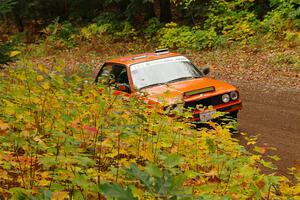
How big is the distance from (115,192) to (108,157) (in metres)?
2.62

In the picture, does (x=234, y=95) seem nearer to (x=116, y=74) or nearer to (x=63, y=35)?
(x=116, y=74)

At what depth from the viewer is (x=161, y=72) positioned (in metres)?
8.91

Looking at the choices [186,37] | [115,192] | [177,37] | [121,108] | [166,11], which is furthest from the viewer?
[166,11]

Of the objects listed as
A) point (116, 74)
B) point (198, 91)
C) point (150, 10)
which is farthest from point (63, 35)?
point (198, 91)

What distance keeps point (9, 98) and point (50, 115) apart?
1.82 feet

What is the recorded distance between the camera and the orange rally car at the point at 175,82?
788 centimetres

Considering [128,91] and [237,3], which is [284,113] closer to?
[128,91]

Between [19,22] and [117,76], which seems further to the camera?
[19,22]

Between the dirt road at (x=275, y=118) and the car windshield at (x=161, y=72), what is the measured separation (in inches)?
67.7

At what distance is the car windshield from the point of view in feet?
28.6

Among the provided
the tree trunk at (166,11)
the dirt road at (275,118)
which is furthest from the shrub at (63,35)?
the dirt road at (275,118)

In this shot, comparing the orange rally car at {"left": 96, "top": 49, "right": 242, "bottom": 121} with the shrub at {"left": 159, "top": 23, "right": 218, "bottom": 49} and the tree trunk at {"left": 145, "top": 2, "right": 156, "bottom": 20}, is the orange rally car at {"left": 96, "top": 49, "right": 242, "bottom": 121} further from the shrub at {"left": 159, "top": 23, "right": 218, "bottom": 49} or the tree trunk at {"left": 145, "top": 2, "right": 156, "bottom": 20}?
the tree trunk at {"left": 145, "top": 2, "right": 156, "bottom": 20}

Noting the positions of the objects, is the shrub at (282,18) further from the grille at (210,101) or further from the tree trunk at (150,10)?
the grille at (210,101)

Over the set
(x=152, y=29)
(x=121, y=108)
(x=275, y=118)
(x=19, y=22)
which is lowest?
(x=275, y=118)
